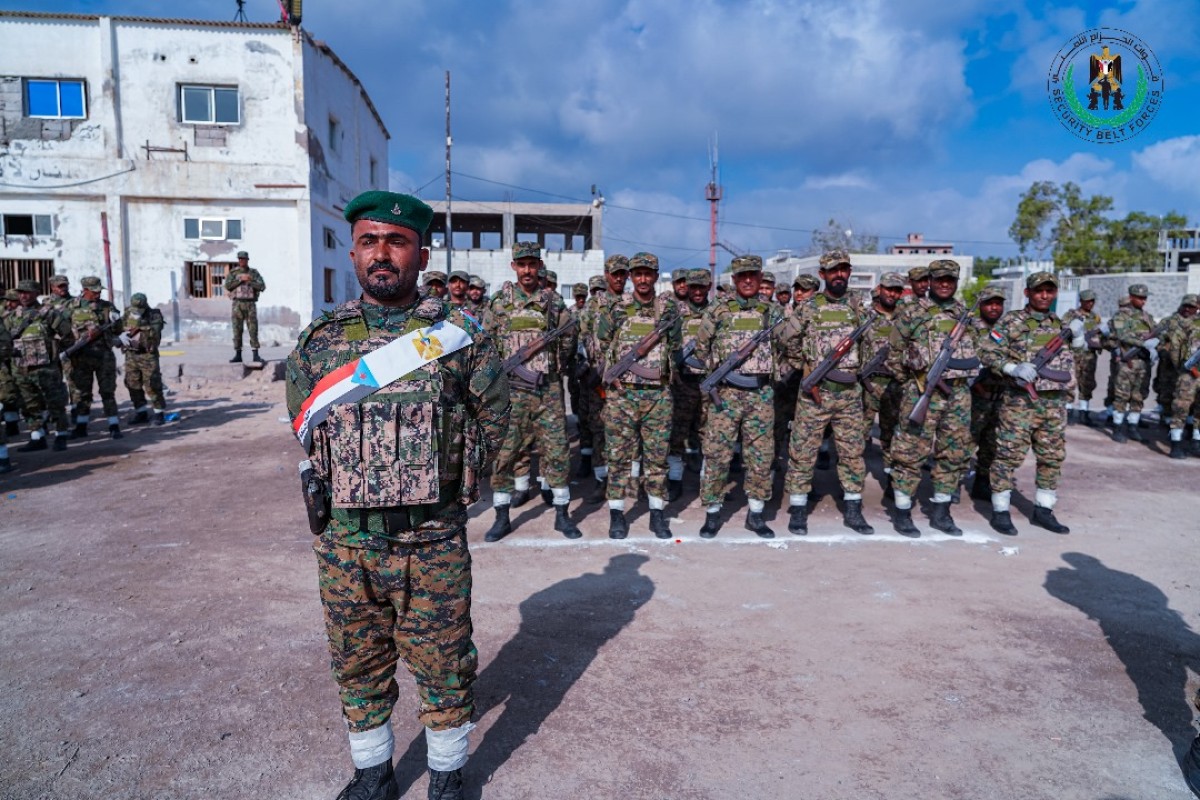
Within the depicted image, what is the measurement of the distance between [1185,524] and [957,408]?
245cm

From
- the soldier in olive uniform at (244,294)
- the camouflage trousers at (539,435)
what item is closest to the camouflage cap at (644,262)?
the camouflage trousers at (539,435)

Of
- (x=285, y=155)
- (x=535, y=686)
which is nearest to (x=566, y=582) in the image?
(x=535, y=686)

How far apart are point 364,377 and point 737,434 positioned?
405 centimetres

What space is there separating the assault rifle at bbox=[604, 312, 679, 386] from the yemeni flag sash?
3.48 m

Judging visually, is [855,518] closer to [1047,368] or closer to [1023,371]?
[1023,371]

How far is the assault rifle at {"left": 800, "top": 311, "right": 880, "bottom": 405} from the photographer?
6016mm

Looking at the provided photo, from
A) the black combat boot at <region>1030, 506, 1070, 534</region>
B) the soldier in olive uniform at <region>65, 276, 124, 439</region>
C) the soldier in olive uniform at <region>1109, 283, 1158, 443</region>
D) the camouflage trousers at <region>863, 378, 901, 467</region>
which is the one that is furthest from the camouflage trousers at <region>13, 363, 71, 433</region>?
the soldier in olive uniform at <region>1109, 283, 1158, 443</region>

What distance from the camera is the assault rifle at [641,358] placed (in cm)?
597

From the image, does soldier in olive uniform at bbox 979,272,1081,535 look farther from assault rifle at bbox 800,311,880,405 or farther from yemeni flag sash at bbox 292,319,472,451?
yemeni flag sash at bbox 292,319,472,451

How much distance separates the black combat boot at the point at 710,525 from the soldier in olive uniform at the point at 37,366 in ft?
26.8

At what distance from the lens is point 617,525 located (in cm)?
611

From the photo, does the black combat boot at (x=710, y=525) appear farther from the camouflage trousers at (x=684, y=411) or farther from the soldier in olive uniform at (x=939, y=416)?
the soldier in olive uniform at (x=939, y=416)

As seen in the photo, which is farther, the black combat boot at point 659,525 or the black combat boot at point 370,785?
the black combat boot at point 659,525

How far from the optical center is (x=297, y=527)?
6164 mm
